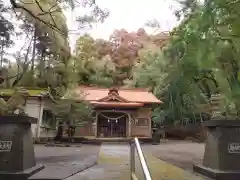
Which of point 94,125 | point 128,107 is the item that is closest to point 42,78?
point 94,125

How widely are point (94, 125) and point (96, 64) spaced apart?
11.8m

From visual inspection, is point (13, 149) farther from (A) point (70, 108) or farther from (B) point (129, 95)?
(B) point (129, 95)

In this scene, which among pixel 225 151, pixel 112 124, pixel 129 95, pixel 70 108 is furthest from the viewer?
pixel 129 95

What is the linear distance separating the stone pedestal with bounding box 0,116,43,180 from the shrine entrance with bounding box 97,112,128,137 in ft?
51.3

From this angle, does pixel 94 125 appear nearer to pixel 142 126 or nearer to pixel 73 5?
pixel 142 126

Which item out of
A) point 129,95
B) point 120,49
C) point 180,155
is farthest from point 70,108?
point 120,49

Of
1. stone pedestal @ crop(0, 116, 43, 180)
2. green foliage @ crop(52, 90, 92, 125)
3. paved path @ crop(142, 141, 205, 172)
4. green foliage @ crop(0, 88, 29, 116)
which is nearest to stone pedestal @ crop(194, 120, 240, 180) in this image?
paved path @ crop(142, 141, 205, 172)

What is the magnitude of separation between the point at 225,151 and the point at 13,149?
15.3 ft

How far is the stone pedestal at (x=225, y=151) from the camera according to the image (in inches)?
256

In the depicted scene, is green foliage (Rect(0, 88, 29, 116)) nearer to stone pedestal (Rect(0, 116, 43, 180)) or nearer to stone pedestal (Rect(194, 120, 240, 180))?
stone pedestal (Rect(0, 116, 43, 180))

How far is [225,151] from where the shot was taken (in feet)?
21.7

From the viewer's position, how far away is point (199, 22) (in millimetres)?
5215

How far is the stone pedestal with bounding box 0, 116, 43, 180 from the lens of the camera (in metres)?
6.05

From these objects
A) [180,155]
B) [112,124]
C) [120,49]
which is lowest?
[180,155]
